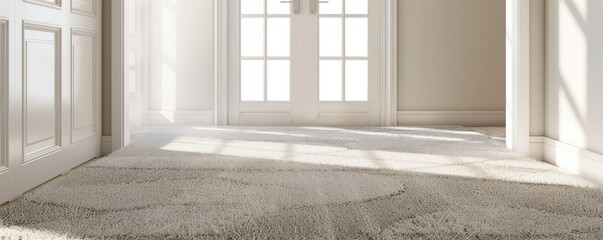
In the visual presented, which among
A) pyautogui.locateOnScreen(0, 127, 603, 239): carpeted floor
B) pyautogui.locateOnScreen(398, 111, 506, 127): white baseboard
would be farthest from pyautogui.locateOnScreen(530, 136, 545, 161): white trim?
pyautogui.locateOnScreen(398, 111, 506, 127): white baseboard

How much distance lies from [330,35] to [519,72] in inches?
91.8

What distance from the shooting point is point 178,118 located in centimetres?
537

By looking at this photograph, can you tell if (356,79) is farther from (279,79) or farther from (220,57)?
(220,57)

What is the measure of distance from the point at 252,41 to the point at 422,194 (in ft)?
11.2

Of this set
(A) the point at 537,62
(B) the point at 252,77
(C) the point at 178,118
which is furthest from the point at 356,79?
(A) the point at 537,62

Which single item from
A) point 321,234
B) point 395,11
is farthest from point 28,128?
point 395,11

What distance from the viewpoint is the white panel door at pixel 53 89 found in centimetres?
230

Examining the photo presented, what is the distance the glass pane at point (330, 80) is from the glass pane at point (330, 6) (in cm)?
43

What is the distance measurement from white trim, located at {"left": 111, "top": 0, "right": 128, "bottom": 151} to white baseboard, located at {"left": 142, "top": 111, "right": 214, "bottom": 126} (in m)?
1.83

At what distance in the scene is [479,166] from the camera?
9.75 feet

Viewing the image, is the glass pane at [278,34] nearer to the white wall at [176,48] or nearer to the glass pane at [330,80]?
the glass pane at [330,80]

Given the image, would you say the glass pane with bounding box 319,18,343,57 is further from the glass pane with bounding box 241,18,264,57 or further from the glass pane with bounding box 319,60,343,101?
the glass pane with bounding box 241,18,264,57

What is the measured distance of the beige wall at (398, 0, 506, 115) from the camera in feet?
17.5

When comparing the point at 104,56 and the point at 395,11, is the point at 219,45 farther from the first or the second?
the point at 104,56
